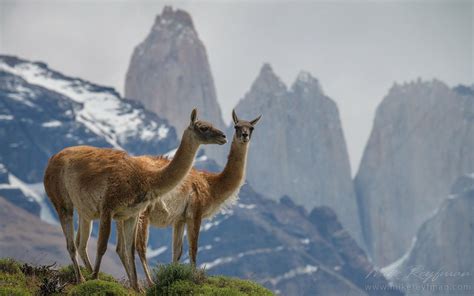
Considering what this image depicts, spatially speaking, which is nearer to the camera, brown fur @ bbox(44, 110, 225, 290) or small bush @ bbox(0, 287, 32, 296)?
A: small bush @ bbox(0, 287, 32, 296)

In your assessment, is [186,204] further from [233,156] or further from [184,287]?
[184,287]

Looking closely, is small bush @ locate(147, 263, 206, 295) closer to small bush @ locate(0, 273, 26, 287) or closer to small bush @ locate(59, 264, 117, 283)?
small bush @ locate(59, 264, 117, 283)

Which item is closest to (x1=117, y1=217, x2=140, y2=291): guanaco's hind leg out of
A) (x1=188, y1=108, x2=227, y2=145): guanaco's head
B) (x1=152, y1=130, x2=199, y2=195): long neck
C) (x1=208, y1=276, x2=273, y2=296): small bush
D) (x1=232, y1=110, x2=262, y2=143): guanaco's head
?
(x1=152, y1=130, x2=199, y2=195): long neck

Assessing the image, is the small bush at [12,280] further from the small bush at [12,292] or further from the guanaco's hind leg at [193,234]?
the guanaco's hind leg at [193,234]

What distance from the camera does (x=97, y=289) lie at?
1948 cm

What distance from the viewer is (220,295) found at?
64.8ft

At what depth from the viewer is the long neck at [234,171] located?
1009 inches

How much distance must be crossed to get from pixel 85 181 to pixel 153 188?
173cm

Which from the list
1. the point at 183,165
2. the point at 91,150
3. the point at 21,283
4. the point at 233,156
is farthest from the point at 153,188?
the point at 233,156

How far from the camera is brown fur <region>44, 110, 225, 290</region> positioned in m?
20.5

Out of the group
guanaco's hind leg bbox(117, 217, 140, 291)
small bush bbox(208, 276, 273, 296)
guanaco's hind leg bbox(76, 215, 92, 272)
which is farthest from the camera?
guanaco's hind leg bbox(76, 215, 92, 272)

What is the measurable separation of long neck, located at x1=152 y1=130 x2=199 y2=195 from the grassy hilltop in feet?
6.63

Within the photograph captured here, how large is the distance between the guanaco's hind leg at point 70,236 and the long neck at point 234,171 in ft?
17.7

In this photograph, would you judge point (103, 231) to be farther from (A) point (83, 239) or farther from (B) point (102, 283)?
(A) point (83, 239)
